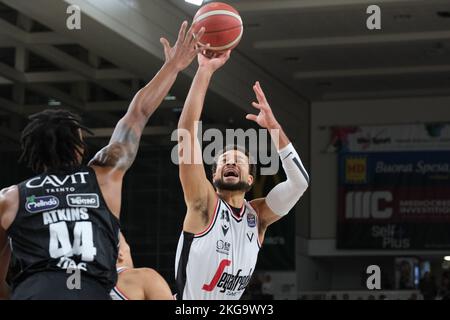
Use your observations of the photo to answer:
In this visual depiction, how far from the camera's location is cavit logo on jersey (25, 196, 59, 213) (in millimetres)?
3547

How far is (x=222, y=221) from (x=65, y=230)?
8.39ft

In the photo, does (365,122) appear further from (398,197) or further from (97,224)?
(97,224)

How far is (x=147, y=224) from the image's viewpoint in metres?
19.8

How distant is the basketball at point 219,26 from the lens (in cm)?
656

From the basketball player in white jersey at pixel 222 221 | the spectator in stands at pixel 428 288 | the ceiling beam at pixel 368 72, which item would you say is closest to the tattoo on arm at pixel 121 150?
the basketball player in white jersey at pixel 222 221

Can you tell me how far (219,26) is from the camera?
671 centimetres

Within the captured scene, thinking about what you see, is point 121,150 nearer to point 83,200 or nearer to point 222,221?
point 83,200

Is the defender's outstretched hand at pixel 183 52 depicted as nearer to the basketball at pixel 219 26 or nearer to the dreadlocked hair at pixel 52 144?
the dreadlocked hair at pixel 52 144

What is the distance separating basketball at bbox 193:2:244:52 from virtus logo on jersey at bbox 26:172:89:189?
2741 millimetres

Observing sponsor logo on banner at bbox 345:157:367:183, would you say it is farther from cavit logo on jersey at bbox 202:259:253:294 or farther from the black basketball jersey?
the black basketball jersey

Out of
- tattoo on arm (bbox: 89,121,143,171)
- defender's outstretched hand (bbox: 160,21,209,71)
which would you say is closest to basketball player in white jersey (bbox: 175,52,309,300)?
defender's outstretched hand (bbox: 160,21,209,71)

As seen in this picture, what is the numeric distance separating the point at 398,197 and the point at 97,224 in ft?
59.1

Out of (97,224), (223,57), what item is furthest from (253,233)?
(97,224)

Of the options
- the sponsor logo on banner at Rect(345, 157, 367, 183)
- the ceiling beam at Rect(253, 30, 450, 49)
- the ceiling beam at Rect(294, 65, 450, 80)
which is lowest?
the sponsor logo on banner at Rect(345, 157, 367, 183)
